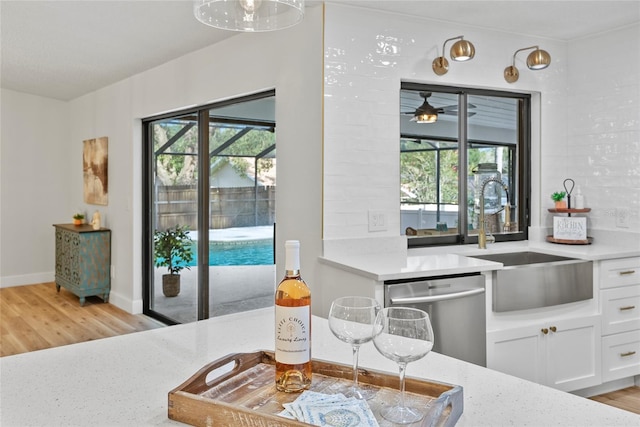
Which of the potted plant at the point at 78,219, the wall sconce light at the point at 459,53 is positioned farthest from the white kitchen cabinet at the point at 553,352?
the potted plant at the point at 78,219

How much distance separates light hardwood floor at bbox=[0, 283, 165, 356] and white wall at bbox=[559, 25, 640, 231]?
3.81 m

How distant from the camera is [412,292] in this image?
97.7 inches

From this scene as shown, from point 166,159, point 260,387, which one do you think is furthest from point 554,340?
point 166,159

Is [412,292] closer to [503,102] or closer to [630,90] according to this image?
[503,102]

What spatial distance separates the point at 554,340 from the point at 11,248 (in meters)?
6.52

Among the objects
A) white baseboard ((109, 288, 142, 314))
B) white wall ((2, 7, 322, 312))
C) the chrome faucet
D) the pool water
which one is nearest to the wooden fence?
the pool water

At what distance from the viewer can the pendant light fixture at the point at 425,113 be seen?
3.45 meters

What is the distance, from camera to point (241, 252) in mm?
4238

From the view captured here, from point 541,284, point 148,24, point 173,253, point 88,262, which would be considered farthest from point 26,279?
point 541,284

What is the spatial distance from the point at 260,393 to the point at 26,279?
6.93 m

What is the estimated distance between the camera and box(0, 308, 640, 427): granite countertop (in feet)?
3.07

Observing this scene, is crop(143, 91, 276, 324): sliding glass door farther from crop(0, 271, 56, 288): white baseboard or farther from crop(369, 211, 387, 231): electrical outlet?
crop(0, 271, 56, 288): white baseboard

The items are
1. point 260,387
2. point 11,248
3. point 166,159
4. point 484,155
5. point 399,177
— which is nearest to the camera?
point 260,387

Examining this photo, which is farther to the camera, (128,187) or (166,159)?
(128,187)
